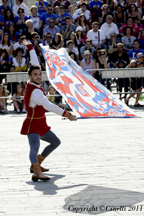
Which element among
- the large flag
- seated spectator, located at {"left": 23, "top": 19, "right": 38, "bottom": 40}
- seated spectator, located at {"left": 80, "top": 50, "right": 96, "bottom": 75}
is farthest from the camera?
seated spectator, located at {"left": 23, "top": 19, "right": 38, "bottom": 40}

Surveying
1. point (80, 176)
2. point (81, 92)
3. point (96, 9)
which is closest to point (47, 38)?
point (96, 9)

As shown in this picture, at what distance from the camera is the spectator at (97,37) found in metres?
18.0

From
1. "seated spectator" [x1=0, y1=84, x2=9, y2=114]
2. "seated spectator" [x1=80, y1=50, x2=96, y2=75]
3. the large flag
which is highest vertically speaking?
"seated spectator" [x1=80, y1=50, x2=96, y2=75]

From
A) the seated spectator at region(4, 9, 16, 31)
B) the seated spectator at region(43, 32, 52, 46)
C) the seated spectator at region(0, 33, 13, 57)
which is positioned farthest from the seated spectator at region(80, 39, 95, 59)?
the seated spectator at region(4, 9, 16, 31)

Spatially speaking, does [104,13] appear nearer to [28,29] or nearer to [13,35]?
[28,29]

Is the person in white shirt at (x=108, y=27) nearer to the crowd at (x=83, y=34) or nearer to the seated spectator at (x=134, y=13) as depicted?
the crowd at (x=83, y=34)

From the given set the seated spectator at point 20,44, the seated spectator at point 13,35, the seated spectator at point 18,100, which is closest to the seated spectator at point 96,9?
the seated spectator at point 13,35

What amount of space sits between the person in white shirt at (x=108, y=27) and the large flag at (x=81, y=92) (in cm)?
769

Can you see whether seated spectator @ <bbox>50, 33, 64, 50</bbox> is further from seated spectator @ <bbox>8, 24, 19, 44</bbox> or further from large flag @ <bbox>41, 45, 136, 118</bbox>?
large flag @ <bbox>41, 45, 136, 118</bbox>

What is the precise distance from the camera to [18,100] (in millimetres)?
15102

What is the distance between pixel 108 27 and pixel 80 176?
1264cm

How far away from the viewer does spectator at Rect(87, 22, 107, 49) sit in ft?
59.0

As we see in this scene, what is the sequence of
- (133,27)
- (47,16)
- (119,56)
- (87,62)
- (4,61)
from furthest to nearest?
1. (133,27)
2. (47,16)
3. (119,56)
4. (4,61)
5. (87,62)

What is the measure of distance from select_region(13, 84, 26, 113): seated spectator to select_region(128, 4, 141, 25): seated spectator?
265 inches
